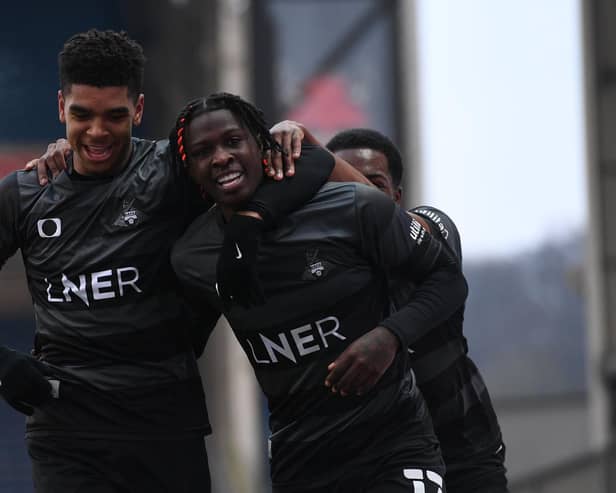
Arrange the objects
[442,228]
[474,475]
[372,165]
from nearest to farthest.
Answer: [442,228] → [474,475] → [372,165]

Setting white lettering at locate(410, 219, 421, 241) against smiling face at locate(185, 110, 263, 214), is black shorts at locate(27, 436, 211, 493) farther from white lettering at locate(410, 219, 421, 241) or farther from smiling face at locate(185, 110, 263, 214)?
white lettering at locate(410, 219, 421, 241)

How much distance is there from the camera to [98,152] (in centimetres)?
458

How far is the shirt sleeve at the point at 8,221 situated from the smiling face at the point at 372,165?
121 centimetres

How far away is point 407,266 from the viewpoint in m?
4.54

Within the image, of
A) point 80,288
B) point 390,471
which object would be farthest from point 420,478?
point 80,288

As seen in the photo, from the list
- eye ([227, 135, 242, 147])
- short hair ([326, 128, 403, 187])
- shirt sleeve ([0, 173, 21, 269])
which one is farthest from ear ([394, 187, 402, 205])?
shirt sleeve ([0, 173, 21, 269])

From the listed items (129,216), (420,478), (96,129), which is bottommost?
(420,478)

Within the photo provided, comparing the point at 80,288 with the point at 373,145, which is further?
the point at 373,145

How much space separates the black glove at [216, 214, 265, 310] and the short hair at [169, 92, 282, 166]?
0.29 m

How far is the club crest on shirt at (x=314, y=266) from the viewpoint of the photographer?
14.8ft

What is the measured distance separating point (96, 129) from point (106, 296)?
1.68ft

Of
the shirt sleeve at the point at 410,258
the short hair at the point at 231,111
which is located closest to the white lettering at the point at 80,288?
the short hair at the point at 231,111

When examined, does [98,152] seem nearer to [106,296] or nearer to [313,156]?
[106,296]

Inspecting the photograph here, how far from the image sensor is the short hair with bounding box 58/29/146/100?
14.9 ft
